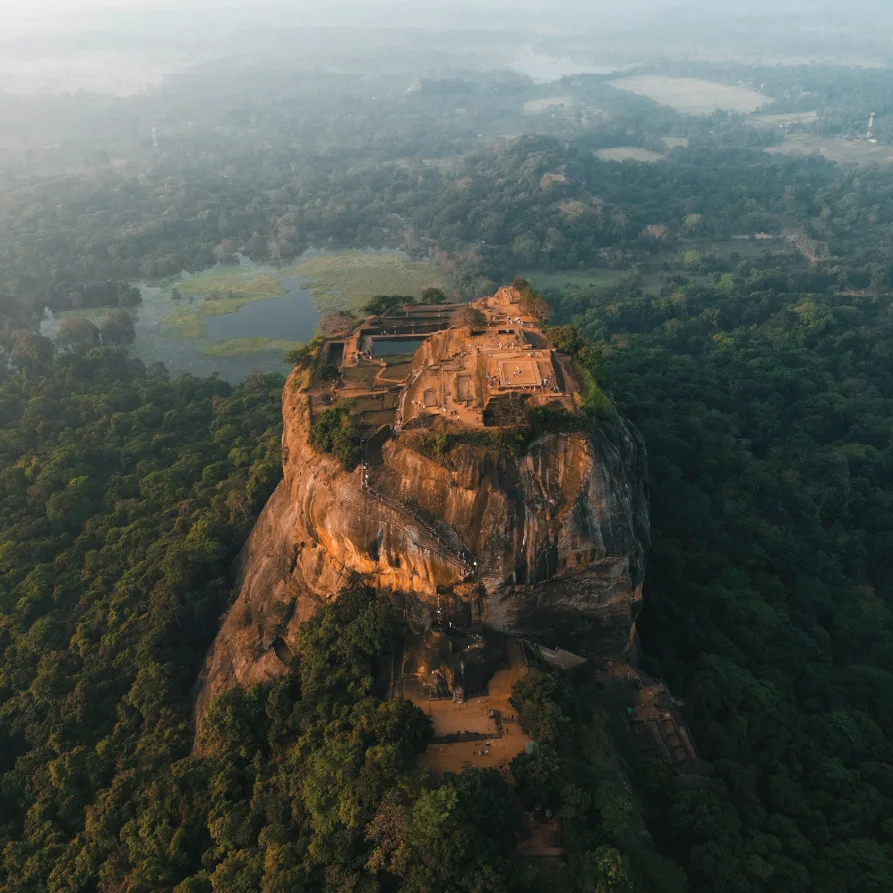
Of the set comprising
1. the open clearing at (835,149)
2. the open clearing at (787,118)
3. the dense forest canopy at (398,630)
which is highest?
the dense forest canopy at (398,630)

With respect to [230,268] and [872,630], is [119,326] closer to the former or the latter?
[230,268]

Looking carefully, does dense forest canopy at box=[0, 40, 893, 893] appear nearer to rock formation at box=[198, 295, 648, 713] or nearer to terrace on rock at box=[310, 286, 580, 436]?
rock formation at box=[198, 295, 648, 713]

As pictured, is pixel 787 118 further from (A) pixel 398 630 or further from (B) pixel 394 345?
(A) pixel 398 630

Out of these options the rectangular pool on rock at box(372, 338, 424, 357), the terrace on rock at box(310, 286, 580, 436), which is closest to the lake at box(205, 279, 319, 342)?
the rectangular pool on rock at box(372, 338, 424, 357)

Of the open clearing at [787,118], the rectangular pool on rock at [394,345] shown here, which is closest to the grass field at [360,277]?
the rectangular pool on rock at [394,345]

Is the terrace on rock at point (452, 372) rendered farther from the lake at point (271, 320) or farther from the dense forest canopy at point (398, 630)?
the lake at point (271, 320)

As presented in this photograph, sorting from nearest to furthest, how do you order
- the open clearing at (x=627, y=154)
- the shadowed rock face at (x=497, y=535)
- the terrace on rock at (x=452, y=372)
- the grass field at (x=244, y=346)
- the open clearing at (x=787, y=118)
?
1. the shadowed rock face at (x=497, y=535)
2. the terrace on rock at (x=452, y=372)
3. the grass field at (x=244, y=346)
4. the open clearing at (x=627, y=154)
5. the open clearing at (x=787, y=118)
